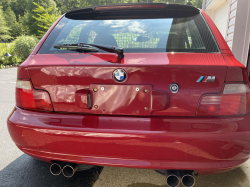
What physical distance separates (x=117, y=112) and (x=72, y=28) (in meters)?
1.02

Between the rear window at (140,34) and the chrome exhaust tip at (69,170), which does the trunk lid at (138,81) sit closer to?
the rear window at (140,34)

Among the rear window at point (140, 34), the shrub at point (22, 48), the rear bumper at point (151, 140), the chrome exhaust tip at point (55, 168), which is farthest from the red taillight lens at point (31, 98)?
the shrub at point (22, 48)

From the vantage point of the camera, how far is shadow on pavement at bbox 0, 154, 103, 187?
2.04 meters

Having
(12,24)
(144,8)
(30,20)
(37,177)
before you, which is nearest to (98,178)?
(37,177)

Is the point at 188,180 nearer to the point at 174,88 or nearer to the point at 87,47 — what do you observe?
the point at 174,88

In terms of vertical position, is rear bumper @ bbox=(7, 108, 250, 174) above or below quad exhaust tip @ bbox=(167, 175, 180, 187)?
above

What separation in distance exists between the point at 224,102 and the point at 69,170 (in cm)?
135

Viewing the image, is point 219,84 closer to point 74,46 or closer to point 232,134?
point 232,134

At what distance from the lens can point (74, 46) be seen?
5.57ft

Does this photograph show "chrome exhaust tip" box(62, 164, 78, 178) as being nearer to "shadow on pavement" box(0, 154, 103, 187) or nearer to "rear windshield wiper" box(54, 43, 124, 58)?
"shadow on pavement" box(0, 154, 103, 187)

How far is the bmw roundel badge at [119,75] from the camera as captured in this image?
1447 mm

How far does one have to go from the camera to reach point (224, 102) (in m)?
1.45

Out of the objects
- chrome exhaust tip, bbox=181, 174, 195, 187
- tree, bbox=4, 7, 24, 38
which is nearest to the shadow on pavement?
chrome exhaust tip, bbox=181, 174, 195, 187

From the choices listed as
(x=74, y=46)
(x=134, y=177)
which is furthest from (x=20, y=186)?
(x=74, y=46)
